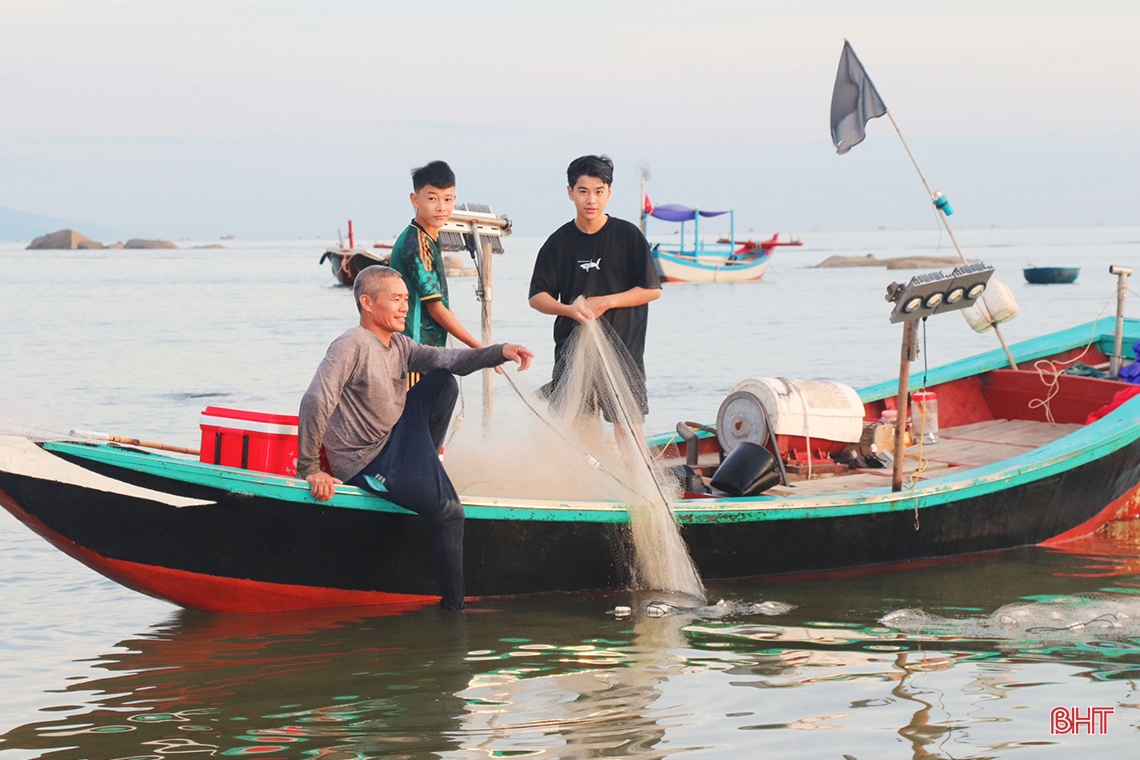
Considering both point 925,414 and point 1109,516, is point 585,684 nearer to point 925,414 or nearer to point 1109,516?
point 925,414

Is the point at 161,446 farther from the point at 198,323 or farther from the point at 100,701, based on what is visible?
the point at 198,323

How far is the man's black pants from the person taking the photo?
4.98 metres

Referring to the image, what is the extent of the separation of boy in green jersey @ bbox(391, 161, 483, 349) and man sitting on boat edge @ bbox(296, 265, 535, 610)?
34 cm

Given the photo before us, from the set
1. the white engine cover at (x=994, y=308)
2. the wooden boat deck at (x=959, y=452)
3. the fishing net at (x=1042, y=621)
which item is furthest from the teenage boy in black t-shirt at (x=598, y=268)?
the white engine cover at (x=994, y=308)

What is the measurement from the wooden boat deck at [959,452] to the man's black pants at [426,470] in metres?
1.96

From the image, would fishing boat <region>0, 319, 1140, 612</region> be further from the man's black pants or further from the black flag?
the black flag

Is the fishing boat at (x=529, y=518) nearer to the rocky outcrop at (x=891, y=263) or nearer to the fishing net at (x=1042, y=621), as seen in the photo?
the fishing net at (x=1042, y=621)

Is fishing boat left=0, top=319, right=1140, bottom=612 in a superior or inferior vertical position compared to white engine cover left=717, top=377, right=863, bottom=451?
inferior

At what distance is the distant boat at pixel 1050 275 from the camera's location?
4619 centimetres

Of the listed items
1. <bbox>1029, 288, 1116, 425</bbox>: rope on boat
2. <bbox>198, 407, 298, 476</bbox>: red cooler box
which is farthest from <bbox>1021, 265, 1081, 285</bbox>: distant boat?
<bbox>198, 407, 298, 476</bbox>: red cooler box

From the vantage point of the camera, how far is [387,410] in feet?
16.7

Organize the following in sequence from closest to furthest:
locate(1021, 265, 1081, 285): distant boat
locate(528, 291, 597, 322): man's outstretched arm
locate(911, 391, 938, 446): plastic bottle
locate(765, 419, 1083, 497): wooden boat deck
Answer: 1. locate(528, 291, 597, 322): man's outstretched arm
2. locate(765, 419, 1083, 497): wooden boat deck
3. locate(911, 391, 938, 446): plastic bottle
4. locate(1021, 265, 1081, 285): distant boat

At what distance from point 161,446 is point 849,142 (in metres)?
4.93

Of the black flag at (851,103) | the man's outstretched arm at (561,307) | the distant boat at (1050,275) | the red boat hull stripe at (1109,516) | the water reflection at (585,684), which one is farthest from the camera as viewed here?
the distant boat at (1050,275)
